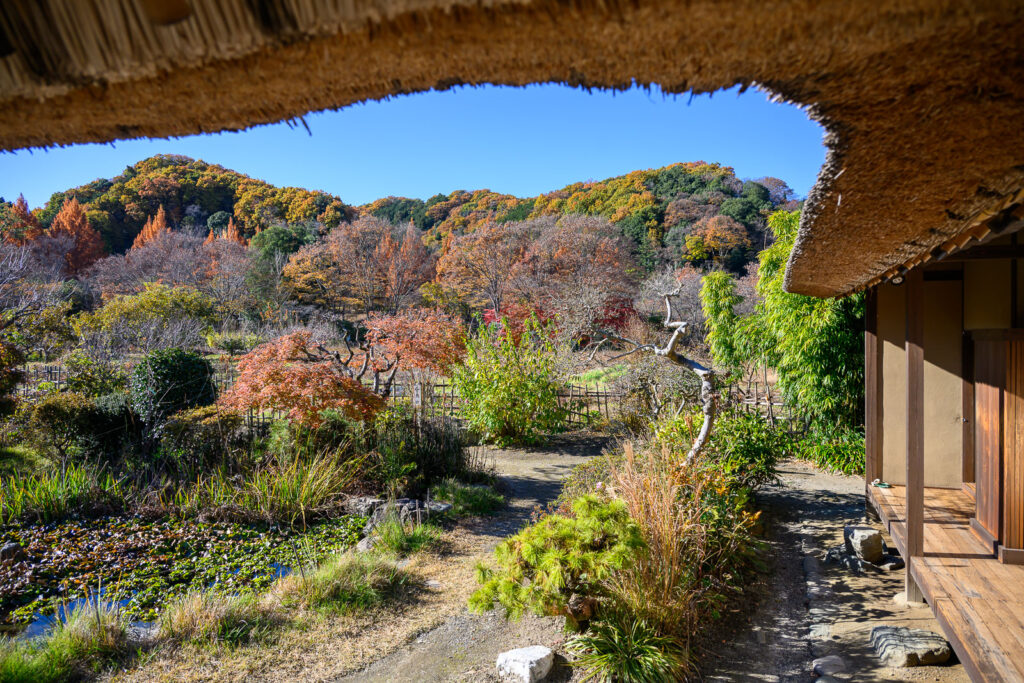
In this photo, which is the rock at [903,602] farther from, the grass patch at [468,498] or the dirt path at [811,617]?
the grass patch at [468,498]

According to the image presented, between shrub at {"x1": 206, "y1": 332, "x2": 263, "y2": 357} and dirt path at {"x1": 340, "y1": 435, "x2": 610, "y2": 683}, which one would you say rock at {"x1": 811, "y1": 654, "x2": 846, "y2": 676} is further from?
shrub at {"x1": 206, "y1": 332, "x2": 263, "y2": 357}

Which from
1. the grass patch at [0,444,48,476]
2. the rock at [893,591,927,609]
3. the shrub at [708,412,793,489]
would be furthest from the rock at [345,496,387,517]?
the rock at [893,591,927,609]

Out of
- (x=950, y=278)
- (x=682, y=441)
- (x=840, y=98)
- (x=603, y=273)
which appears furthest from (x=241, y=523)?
(x=603, y=273)

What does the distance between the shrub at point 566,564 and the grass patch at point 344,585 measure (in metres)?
1.36

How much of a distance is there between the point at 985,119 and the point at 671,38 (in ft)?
3.50

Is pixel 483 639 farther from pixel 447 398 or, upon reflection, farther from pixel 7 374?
pixel 447 398

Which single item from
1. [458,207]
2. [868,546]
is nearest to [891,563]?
[868,546]

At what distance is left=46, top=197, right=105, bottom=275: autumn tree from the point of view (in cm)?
2528

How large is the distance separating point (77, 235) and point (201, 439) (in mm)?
25820

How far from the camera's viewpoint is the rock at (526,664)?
304 cm

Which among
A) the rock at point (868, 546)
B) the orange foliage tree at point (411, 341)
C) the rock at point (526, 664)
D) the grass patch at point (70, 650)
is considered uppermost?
the orange foliage tree at point (411, 341)

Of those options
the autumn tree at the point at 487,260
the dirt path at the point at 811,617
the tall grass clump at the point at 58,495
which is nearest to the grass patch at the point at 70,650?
the tall grass clump at the point at 58,495

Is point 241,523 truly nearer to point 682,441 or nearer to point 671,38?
point 682,441

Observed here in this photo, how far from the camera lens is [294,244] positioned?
23.9 m
